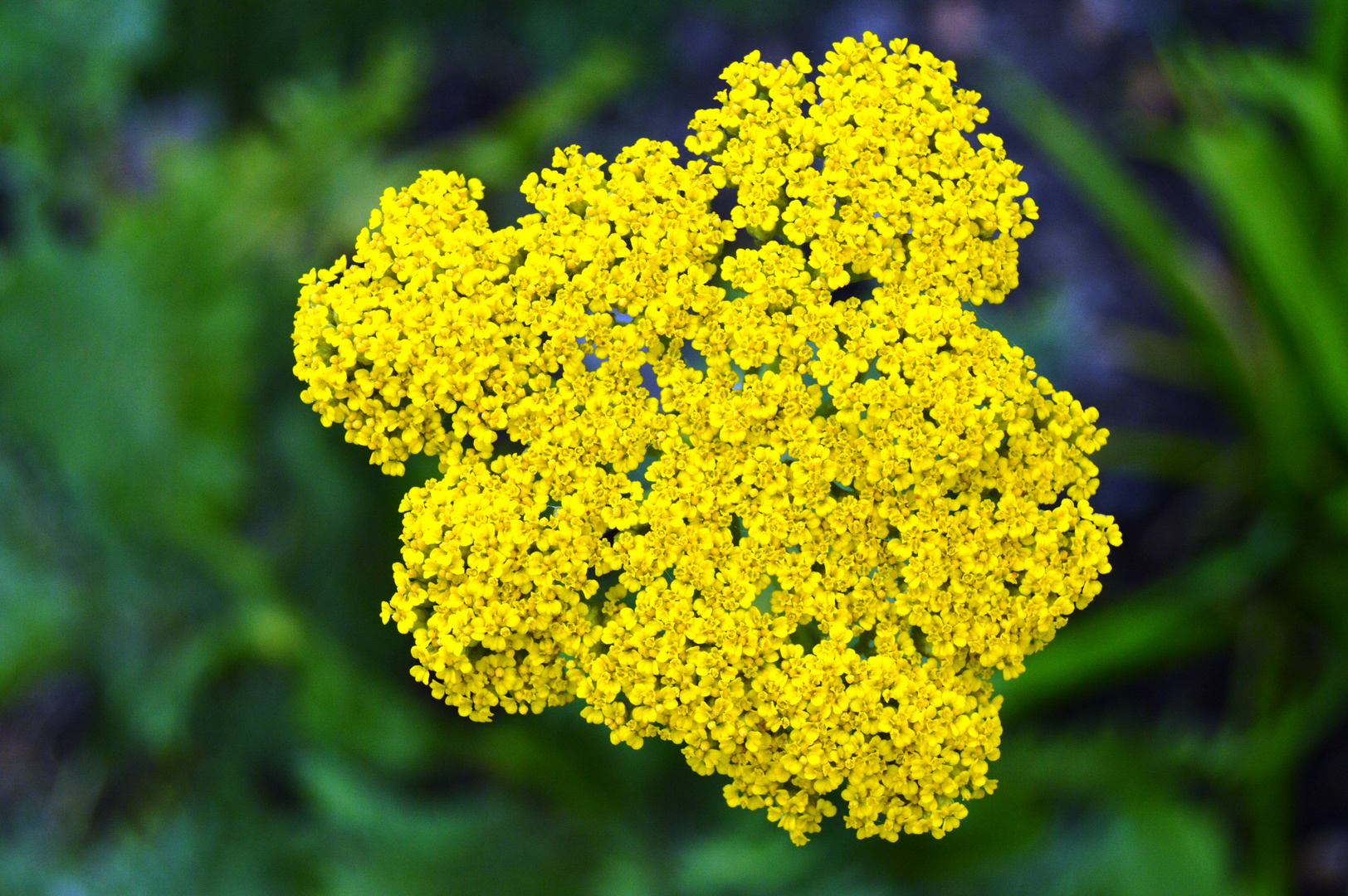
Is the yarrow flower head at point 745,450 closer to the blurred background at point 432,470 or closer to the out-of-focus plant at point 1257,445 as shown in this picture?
the blurred background at point 432,470

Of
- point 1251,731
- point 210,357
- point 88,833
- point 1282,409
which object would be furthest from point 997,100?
point 88,833

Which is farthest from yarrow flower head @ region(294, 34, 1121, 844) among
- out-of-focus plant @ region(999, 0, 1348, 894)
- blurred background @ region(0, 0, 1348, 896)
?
out-of-focus plant @ region(999, 0, 1348, 894)

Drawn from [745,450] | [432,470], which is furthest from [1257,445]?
[745,450]

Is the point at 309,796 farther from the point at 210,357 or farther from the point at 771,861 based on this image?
the point at 771,861

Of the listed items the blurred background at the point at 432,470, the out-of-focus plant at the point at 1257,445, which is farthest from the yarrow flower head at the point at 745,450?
the out-of-focus plant at the point at 1257,445

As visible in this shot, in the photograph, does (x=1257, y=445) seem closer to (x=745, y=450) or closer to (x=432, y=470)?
(x=432, y=470)

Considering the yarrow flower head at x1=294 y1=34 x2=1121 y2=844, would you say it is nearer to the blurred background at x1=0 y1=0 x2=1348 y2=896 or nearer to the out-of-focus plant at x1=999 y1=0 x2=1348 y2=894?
the blurred background at x1=0 y1=0 x2=1348 y2=896
